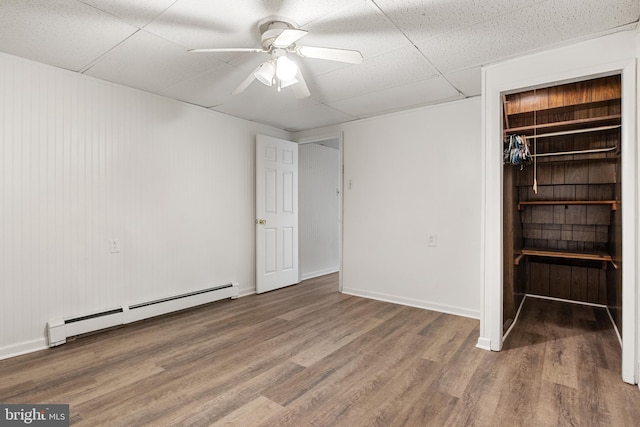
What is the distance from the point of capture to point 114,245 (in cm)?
315

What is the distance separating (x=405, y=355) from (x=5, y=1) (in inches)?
136

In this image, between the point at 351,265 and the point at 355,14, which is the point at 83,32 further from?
the point at 351,265

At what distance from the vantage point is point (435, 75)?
293 cm

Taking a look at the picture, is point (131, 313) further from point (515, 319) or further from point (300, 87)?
point (515, 319)

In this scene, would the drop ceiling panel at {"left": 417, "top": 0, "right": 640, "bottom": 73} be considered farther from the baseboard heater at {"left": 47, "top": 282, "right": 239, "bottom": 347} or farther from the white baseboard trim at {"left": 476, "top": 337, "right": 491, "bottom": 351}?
the baseboard heater at {"left": 47, "top": 282, "right": 239, "bottom": 347}

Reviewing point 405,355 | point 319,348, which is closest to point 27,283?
point 319,348

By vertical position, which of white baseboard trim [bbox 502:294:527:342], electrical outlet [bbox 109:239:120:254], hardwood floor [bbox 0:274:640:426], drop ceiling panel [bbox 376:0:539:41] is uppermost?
drop ceiling panel [bbox 376:0:539:41]

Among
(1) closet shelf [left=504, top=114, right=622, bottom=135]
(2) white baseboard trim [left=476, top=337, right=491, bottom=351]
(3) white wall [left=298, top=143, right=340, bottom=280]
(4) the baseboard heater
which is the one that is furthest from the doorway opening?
(2) white baseboard trim [left=476, top=337, right=491, bottom=351]

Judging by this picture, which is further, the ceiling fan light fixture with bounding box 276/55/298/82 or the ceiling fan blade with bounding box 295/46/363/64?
the ceiling fan light fixture with bounding box 276/55/298/82

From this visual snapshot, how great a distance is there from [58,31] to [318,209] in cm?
408

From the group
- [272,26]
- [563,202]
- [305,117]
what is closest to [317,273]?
[305,117]

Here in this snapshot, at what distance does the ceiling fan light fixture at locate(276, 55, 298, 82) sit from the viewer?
2.15 m

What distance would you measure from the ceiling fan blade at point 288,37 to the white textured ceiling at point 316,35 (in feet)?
0.61

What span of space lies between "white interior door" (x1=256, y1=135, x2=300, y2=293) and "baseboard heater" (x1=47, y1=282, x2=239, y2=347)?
0.59m
